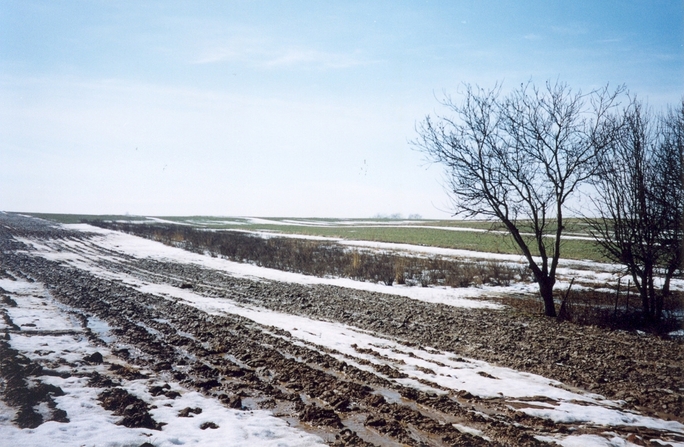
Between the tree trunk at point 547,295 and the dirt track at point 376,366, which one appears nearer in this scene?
the dirt track at point 376,366

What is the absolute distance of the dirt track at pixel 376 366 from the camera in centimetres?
549

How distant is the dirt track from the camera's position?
5.49 meters

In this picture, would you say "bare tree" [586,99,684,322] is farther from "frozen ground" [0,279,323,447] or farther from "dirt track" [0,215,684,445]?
"frozen ground" [0,279,323,447]

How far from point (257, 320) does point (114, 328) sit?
304 cm

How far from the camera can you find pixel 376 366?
7684mm

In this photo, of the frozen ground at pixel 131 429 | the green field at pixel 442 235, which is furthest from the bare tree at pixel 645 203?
the frozen ground at pixel 131 429

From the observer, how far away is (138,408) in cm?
562

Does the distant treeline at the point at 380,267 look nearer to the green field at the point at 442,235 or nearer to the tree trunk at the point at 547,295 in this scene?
the green field at the point at 442,235

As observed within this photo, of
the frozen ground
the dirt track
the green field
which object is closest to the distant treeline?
the green field

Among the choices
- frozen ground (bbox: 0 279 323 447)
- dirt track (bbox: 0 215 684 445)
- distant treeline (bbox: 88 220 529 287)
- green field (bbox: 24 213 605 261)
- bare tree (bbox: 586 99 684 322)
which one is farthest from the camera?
green field (bbox: 24 213 605 261)

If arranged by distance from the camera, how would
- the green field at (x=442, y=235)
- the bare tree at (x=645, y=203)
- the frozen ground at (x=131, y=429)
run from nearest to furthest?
the frozen ground at (x=131, y=429) < the bare tree at (x=645, y=203) < the green field at (x=442, y=235)

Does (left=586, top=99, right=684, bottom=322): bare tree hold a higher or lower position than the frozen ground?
higher

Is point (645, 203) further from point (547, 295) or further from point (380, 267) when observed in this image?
point (380, 267)

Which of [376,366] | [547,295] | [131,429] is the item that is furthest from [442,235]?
[131,429]
